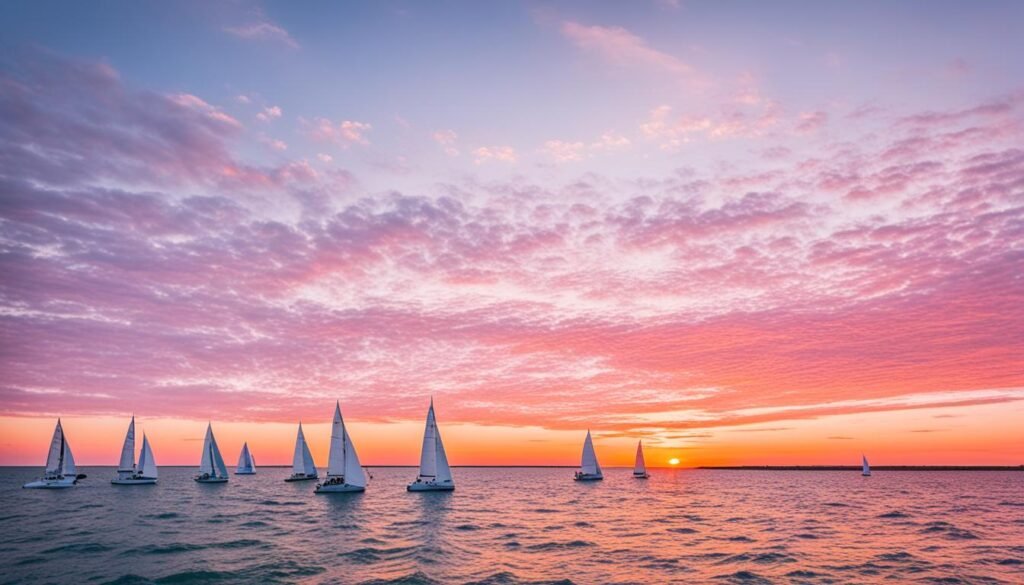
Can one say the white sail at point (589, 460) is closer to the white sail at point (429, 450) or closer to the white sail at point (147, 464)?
the white sail at point (429, 450)

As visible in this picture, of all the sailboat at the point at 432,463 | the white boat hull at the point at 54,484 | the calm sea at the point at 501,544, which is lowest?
the white boat hull at the point at 54,484

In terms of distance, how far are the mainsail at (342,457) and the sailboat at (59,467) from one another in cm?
5947

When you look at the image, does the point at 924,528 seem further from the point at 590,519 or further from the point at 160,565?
the point at 160,565

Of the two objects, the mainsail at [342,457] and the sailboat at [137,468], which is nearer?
the mainsail at [342,457]

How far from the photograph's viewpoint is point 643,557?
143 ft

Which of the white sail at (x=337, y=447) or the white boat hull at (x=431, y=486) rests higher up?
the white sail at (x=337, y=447)

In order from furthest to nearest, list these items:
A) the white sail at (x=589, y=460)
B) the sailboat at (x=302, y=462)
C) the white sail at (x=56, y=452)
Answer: the white sail at (x=589, y=460) < the sailboat at (x=302, y=462) < the white sail at (x=56, y=452)

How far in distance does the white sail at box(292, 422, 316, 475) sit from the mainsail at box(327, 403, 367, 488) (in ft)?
151

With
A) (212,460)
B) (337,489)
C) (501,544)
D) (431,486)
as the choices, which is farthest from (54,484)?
(501,544)

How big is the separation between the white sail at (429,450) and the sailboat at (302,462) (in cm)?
5084

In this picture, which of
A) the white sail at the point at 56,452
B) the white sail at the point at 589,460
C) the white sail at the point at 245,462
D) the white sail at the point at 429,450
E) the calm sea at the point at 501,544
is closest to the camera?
the calm sea at the point at 501,544

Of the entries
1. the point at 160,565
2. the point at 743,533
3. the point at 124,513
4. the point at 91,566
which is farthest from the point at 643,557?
the point at 124,513

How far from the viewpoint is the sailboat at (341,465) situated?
93000 millimetres

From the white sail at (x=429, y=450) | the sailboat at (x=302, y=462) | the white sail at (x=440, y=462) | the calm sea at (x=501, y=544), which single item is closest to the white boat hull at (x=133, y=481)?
the sailboat at (x=302, y=462)
